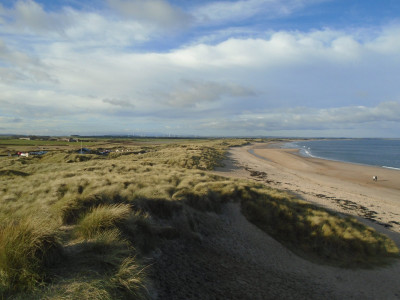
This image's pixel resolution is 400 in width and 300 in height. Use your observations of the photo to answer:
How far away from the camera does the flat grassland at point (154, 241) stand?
399 centimetres

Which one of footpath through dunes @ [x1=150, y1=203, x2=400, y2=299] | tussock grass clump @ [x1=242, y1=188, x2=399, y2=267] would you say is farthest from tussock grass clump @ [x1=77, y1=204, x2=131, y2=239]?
tussock grass clump @ [x1=242, y1=188, x2=399, y2=267]

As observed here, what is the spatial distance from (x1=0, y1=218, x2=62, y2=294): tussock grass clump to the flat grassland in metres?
0.02

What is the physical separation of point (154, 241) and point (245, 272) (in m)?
3.19

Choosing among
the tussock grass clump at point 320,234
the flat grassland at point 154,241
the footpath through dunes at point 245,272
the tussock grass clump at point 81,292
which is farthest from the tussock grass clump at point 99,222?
the tussock grass clump at point 320,234

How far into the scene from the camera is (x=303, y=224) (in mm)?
11750

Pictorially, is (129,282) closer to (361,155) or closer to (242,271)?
(242,271)

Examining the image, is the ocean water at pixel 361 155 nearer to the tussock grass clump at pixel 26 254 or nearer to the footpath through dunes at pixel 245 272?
the footpath through dunes at pixel 245 272

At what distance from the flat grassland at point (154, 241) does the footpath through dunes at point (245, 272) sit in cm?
4

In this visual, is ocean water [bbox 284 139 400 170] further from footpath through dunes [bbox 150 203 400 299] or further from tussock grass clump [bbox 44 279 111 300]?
tussock grass clump [bbox 44 279 111 300]

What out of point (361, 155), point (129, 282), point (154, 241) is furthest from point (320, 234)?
point (361, 155)

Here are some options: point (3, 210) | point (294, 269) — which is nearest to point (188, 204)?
point (294, 269)

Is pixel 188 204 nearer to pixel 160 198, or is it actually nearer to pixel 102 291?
pixel 160 198

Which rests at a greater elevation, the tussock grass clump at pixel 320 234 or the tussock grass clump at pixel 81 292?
the tussock grass clump at pixel 81 292

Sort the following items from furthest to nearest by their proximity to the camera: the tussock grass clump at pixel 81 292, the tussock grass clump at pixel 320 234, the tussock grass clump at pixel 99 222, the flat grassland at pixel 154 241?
the tussock grass clump at pixel 320 234, the tussock grass clump at pixel 99 222, the flat grassland at pixel 154 241, the tussock grass clump at pixel 81 292
